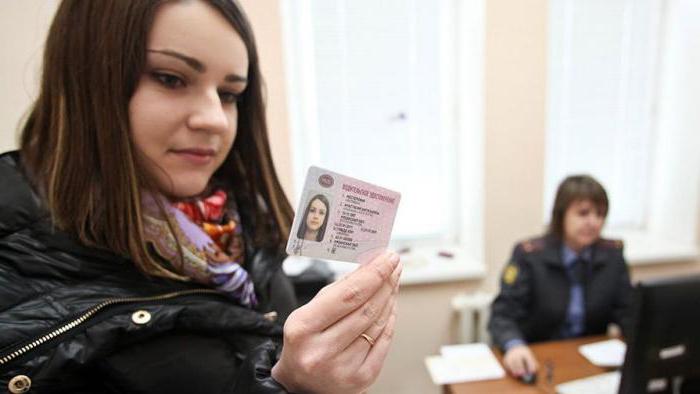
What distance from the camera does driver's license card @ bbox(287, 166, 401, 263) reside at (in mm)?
491

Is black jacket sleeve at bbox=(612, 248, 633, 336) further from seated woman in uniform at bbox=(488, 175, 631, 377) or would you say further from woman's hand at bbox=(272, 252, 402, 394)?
woman's hand at bbox=(272, 252, 402, 394)

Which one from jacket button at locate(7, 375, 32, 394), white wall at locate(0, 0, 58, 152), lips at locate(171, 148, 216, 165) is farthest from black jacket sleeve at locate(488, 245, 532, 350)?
white wall at locate(0, 0, 58, 152)

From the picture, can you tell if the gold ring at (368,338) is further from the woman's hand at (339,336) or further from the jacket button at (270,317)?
the jacket button at (270,317)

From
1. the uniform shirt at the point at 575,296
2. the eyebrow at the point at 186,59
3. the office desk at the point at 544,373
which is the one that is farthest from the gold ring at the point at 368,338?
the uniform shirt at the point at 575,296

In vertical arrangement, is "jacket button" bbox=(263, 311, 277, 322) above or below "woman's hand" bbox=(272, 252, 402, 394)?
below

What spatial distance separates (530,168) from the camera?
77.8 inches

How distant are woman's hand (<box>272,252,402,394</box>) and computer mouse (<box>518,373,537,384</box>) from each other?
94cm

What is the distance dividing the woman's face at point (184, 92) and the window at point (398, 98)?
1.23 meters

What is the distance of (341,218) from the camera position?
0.52 m

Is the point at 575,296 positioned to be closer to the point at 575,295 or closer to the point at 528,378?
the point at 575,295

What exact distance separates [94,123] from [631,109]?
2867 mm

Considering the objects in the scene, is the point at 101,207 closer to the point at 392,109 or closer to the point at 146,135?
the point at 146,135

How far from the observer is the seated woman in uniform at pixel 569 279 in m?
1.62

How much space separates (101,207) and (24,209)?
0.10 m
